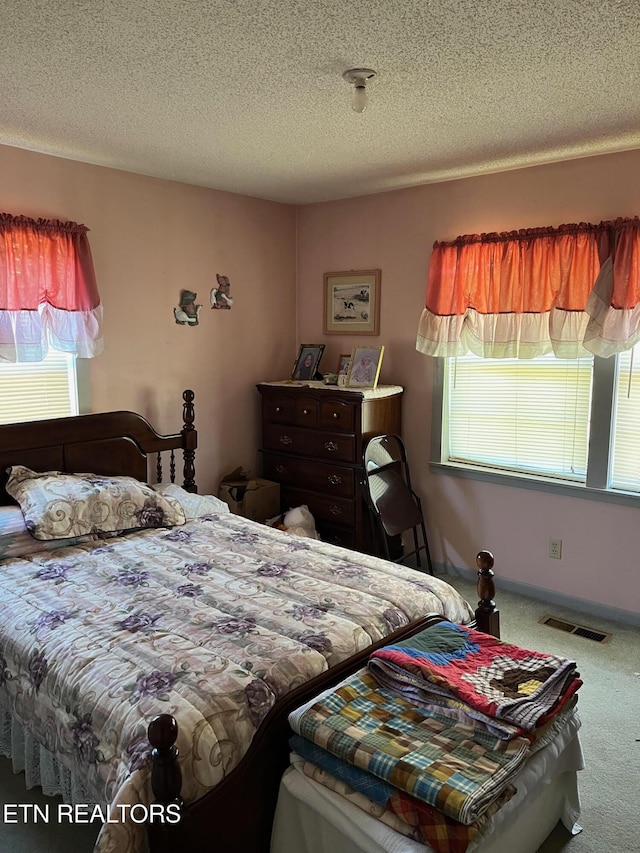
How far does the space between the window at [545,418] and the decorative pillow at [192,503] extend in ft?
4.82

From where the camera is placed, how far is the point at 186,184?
3.86 metres

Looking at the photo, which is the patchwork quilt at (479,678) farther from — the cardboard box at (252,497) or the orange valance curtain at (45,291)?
the orange valance curtain at (45,291)

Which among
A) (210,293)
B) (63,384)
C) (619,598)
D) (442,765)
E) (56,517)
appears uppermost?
(210,293)

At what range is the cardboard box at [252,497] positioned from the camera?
159 inches

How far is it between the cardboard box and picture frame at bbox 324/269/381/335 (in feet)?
3.91

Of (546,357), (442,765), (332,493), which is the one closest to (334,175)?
(546,357)

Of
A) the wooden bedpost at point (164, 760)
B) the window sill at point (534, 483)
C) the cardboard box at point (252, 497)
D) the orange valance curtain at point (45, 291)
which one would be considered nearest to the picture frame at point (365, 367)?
the window sill at point (534, 483)

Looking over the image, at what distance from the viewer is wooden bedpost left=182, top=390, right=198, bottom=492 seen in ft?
12.4

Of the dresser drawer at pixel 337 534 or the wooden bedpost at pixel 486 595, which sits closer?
the wooden bedpost at pixel 486 595

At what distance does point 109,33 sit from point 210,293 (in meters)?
2.19

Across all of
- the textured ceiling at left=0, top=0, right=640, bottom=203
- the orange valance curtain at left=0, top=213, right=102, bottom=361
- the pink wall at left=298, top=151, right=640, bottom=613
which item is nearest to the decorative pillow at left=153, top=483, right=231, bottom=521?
the orange valance curtain at left=0, top=213, right=102, bottom=361

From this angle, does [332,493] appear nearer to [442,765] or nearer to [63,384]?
[63,384]

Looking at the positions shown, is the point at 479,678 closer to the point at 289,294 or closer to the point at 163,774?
the point at 163,774

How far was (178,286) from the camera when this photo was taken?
3873mm
